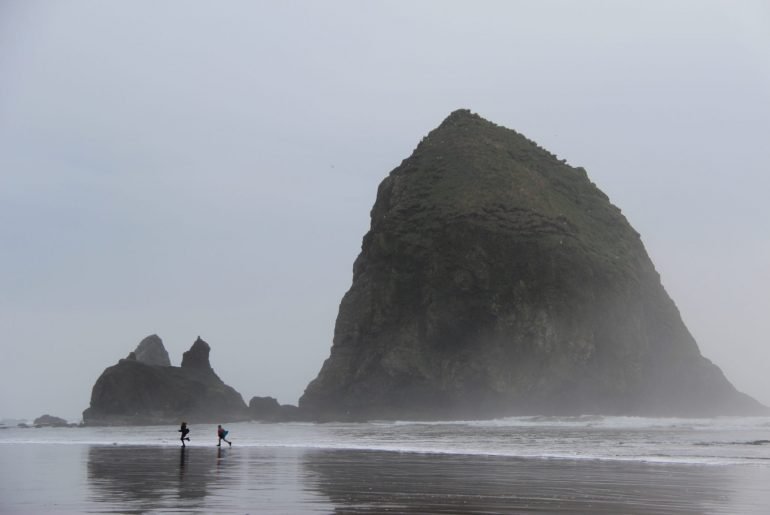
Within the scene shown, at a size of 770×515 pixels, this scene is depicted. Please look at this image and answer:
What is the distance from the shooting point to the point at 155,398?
109 m

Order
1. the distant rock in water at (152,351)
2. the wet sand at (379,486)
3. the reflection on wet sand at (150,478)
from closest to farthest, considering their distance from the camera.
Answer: the wet sand at (379,486)
the reflection on wet sand at (150,478)
the distant rock in water at (152,351)

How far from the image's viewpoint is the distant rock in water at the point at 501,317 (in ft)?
317

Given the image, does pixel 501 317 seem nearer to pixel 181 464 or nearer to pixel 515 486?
pixel 181 464

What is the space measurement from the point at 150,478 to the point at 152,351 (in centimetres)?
12937

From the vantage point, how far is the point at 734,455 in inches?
1283

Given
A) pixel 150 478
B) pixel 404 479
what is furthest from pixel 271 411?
pixel 404 479

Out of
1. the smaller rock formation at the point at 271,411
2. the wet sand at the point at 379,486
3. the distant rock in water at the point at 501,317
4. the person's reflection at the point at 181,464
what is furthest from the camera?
the smaller rock formation at the point at 271,411

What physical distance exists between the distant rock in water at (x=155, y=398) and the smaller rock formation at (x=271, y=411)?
1454 millimetres

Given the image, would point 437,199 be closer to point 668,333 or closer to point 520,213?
point 520,213

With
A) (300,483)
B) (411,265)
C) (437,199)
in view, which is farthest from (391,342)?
(300,483)

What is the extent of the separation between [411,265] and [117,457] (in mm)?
73927

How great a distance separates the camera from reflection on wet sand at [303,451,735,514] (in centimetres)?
1775

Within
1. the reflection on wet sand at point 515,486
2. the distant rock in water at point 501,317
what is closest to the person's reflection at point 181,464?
the reflection on wet sand at point 515,486

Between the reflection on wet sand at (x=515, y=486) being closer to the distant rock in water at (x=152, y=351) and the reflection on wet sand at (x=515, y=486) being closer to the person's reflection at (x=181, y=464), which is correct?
the person's reflection at (x=181, y=464)
